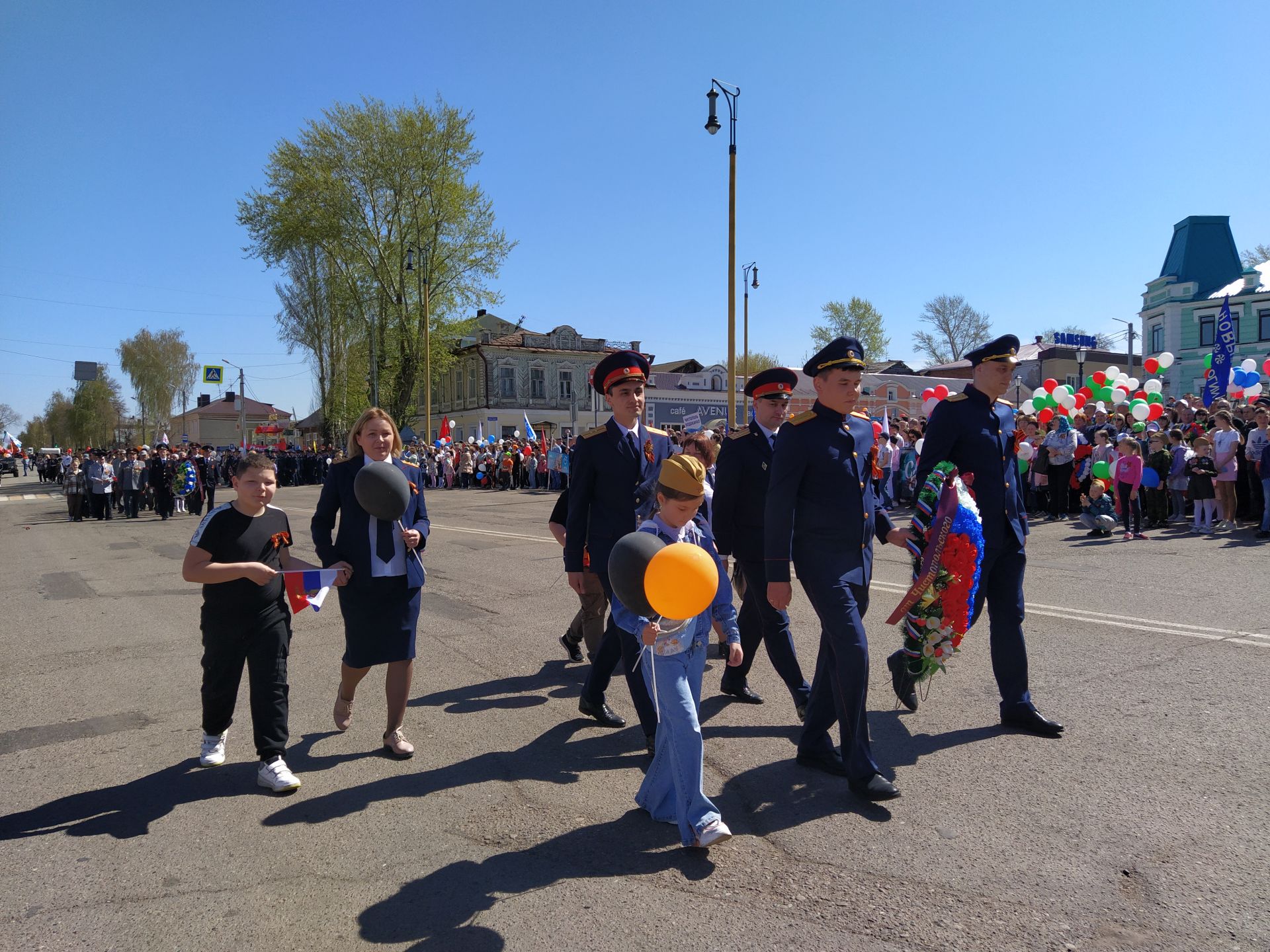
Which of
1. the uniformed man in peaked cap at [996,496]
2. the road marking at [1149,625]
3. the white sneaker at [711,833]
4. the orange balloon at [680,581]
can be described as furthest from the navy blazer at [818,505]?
the road marking at [1149,625]

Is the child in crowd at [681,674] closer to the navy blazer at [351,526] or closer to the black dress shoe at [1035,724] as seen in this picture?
the navy blazer at [351,526]

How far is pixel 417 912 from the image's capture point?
294 centimetres

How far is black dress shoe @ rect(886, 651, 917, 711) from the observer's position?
15.1ft

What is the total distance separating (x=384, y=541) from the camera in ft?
14.3

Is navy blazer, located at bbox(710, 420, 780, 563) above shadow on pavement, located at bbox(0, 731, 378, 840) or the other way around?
above

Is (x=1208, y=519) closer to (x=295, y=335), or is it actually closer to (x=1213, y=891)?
(x=1213, y=891)

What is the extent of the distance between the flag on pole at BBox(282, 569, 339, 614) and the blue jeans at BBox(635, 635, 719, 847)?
68.4 inches

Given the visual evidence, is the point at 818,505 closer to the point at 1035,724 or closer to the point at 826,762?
the point at 826,762

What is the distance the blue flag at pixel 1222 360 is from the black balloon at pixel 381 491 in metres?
23.2

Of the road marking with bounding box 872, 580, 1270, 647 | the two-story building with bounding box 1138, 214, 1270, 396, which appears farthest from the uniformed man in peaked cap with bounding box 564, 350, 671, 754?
the two-story building with bounding box 1138, 214, 1270, 396

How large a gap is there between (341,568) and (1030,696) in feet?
13.2

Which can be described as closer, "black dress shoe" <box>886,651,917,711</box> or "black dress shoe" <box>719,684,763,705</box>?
"black dress shoe" <box>886,651,917,711</box>

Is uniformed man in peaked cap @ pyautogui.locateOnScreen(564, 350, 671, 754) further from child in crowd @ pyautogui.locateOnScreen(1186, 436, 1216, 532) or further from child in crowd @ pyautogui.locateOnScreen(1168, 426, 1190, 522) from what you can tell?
child in crowd @ pyautogui.locateOnScreen(1168, 426, 1190, 522)

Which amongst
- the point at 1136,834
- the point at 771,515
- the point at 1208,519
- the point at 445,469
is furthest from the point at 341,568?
the point at 445,469
